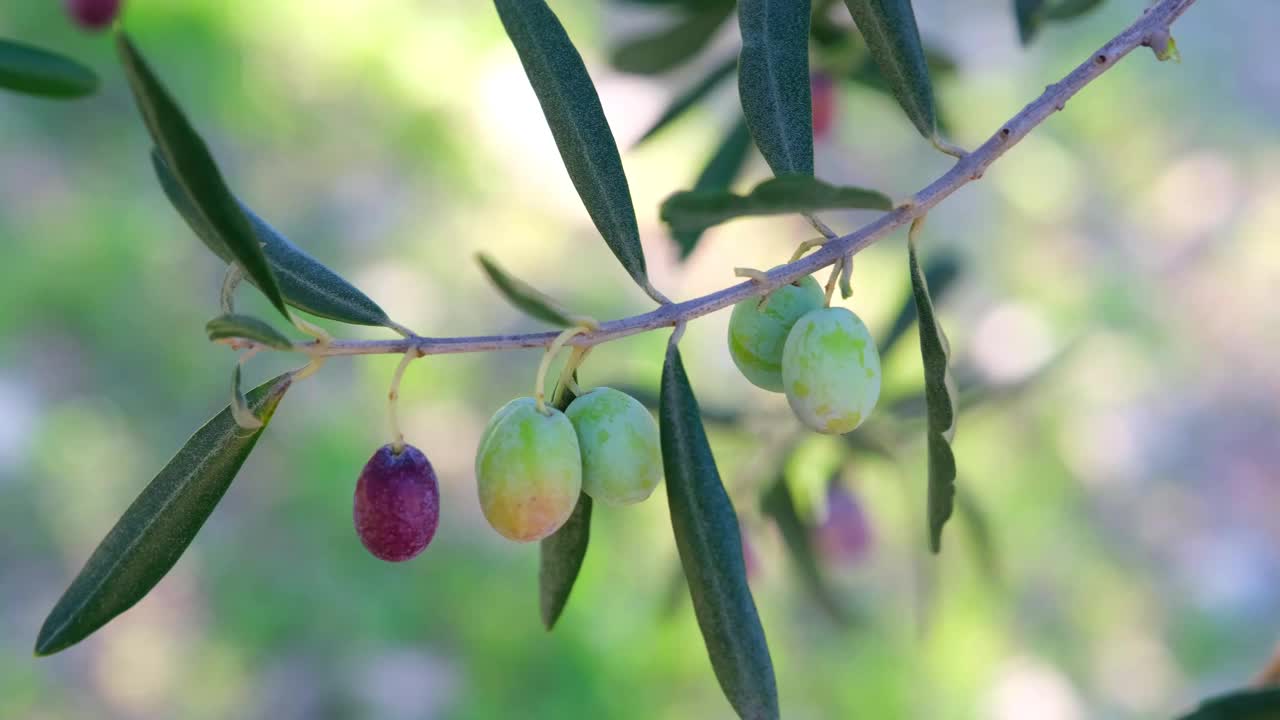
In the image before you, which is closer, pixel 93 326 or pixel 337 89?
pixel 93 326

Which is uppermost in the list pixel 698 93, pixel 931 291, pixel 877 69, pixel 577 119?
pixel 877 69

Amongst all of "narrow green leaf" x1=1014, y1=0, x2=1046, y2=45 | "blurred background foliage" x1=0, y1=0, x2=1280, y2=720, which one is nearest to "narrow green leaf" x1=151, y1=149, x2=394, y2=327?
"narrow green leaf" x1=1014, y1=0, x2=1046, y2=45

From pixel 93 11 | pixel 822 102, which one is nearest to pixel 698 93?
pixel 822 102

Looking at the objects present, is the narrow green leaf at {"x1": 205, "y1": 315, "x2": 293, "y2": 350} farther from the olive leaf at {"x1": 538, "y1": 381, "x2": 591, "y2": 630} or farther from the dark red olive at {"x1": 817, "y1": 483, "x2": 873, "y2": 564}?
the dark red olive at {"x1": 817, "y1": 483, "x2": 873, "y2": 564}

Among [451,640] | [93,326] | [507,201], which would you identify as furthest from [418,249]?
[451,640]

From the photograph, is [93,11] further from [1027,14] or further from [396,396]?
[1027,14]

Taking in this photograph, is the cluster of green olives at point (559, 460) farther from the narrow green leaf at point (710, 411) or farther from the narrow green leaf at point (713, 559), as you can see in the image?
the narrow green leaf at point (710, 411)

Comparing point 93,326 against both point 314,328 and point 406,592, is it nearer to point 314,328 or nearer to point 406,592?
point 406,592
